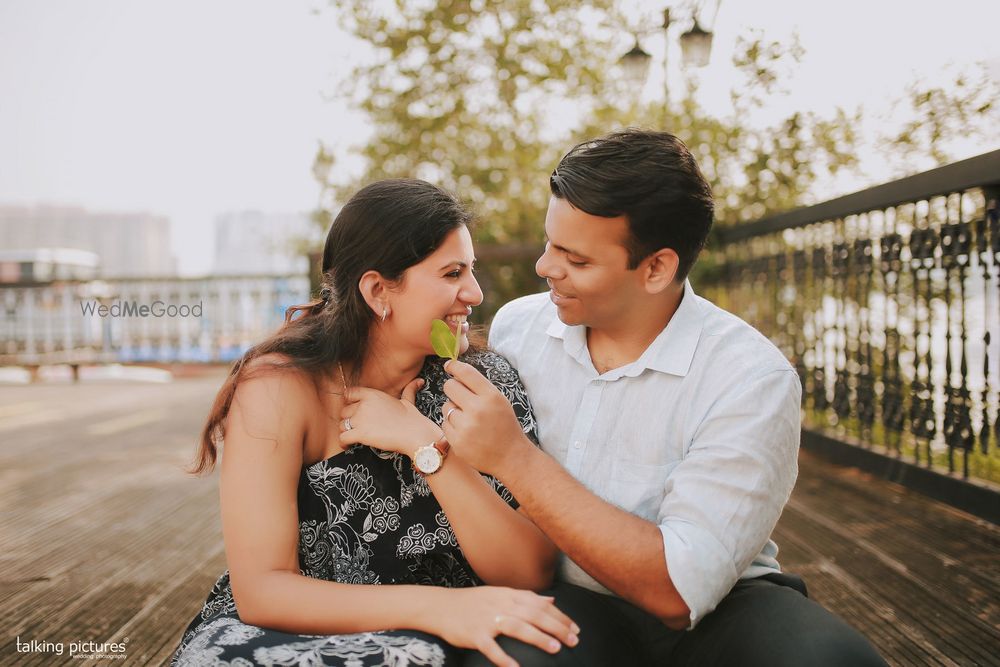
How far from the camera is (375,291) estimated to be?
1.59m

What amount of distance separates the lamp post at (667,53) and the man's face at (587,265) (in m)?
5.34

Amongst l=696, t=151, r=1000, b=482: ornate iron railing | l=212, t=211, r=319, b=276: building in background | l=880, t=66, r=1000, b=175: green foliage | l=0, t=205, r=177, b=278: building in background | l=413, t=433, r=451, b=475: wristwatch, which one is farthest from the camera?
l=0, t=205, r=177, b=278: building in background

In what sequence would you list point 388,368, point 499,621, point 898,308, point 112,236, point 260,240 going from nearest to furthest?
point 499,621 < point 388,368 < point 898,308 < point 260,240 < point 112,236

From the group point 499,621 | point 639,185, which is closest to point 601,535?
point 499,621

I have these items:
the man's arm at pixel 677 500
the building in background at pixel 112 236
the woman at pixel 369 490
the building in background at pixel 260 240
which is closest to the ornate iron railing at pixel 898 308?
the man's arm at pixel 677 500

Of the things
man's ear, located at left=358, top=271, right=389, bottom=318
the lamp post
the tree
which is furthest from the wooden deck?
the tree

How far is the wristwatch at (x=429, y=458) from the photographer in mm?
1356

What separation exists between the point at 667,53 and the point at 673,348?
6.13 m

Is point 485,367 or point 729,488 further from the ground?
point 485,367

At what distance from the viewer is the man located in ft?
4.03

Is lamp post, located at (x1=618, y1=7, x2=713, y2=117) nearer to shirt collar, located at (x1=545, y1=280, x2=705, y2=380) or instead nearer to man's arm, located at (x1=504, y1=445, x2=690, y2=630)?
shirt collar, located at (x1=545, y1=280, x2=705, y2=380)

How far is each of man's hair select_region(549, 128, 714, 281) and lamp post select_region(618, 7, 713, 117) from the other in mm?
5251

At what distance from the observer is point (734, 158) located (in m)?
6.27

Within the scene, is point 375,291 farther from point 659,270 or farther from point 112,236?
Answer: point 112,236
